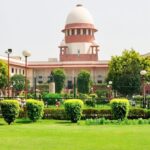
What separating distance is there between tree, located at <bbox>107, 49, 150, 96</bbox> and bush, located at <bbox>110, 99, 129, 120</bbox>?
532 inches

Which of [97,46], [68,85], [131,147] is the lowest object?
[131,147]

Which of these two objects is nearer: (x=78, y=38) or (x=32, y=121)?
(x=32, y=121)

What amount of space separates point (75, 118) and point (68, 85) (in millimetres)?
41041

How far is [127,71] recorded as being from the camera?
33938 mm

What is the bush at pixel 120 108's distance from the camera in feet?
47.6

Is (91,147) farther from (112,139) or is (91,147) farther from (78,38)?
(78,38)

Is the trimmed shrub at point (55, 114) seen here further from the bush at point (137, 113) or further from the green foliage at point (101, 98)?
the green foliage at point (101, 98)

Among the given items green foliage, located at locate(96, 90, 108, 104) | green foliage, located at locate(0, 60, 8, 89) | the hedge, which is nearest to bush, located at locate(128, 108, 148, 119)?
the hedge

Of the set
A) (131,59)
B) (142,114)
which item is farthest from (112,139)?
(131,59)

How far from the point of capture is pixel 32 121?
14742 mm

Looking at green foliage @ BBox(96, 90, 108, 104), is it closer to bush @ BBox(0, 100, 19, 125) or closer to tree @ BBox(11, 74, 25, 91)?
bush @ BBox(0, 100, 19, 125)

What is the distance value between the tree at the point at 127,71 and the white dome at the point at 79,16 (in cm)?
1980

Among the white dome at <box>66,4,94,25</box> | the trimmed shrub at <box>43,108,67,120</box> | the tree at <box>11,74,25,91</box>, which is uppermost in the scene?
the white dome at <box>66,4,94,25</box>

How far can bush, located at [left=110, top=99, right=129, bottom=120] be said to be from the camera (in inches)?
571
